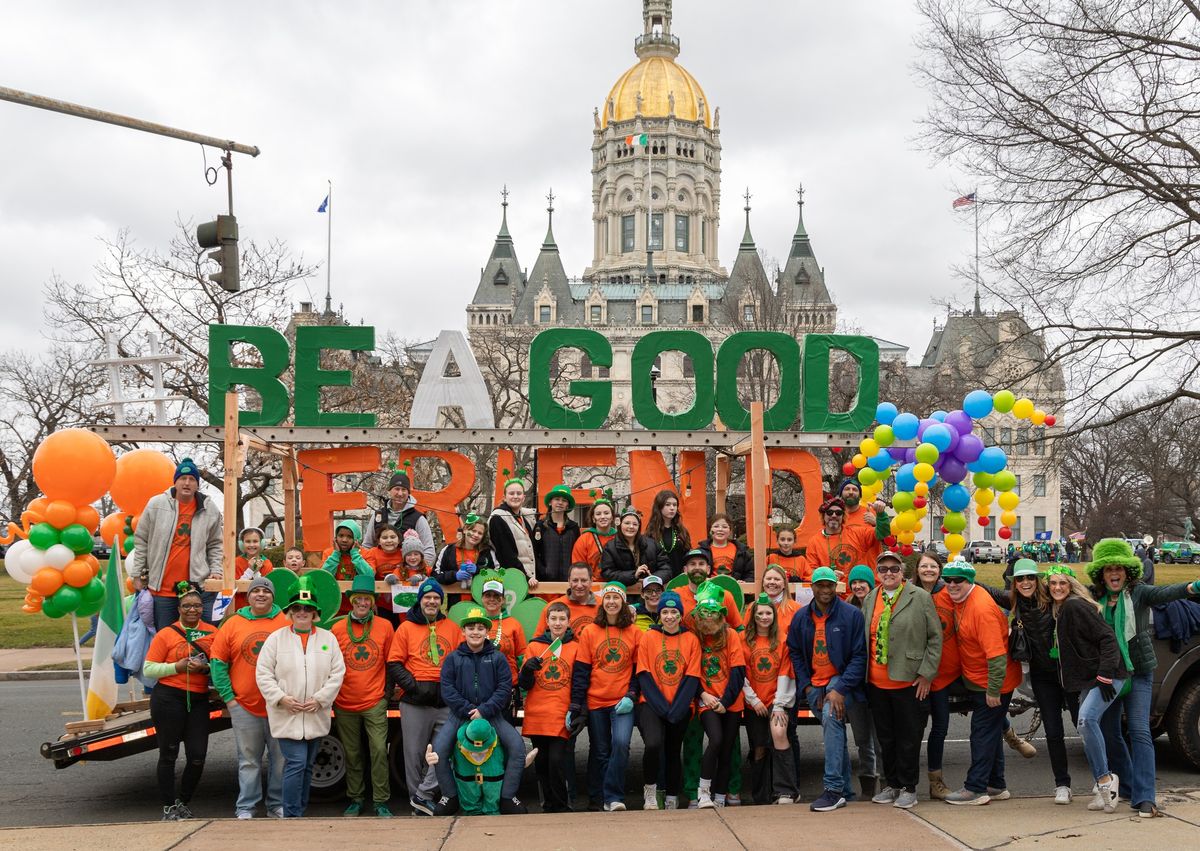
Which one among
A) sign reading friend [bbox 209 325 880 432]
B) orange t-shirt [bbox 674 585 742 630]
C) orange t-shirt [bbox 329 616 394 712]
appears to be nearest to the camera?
orange t-shirt [bbox 329 616 394 712]

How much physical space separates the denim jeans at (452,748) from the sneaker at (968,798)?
314 cm

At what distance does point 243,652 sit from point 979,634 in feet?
17.6

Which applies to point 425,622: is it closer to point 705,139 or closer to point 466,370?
point 466,370

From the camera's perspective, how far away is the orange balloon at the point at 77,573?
10117 mm

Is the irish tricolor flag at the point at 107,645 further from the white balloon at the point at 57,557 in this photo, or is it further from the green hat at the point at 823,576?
the green hat at the point at 823,576

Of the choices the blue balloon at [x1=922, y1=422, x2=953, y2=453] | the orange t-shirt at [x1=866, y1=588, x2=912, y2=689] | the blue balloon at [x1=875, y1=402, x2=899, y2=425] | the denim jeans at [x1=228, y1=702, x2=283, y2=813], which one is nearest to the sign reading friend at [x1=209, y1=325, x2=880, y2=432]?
the blue balloon at [x1=875, y1=402, x2=899, y2=425]

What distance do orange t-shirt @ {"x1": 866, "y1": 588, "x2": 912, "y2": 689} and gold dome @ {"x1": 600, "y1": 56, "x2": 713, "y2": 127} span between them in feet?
401

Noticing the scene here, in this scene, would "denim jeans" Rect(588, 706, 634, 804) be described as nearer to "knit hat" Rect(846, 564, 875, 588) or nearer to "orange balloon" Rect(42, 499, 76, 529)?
"knit hat" Rect(846, 564, 875, 588)

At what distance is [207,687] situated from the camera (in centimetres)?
863

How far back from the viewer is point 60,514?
10203 millimetres

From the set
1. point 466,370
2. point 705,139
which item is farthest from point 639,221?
point 466,370

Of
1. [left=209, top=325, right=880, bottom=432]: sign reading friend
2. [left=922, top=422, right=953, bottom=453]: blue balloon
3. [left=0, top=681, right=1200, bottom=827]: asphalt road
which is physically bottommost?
[left=0, top=681, right=1200, bottom=827]: asphalt road

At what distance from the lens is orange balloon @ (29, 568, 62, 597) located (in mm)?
9992

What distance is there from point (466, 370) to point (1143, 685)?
22.9 ft
